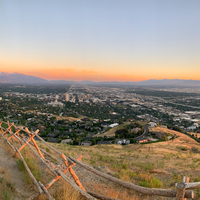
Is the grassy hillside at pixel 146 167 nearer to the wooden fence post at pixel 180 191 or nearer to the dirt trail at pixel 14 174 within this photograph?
the wooden fence post at pixel 180 191

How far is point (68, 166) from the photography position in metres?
Answer: 3.87

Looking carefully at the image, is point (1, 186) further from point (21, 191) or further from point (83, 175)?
point (83, 175)

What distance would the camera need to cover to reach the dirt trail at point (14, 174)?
3.71 metres

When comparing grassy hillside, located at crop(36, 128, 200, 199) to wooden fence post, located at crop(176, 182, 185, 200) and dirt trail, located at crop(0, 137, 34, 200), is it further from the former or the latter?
dirt trail, located at crop(0, 137, 34, 200)

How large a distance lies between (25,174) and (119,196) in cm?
325

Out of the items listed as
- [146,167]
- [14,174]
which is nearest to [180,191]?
[14,174]

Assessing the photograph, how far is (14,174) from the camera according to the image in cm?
482

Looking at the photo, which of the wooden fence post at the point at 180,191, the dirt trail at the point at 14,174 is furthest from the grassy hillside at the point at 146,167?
the dirt trail at the point at 14,174

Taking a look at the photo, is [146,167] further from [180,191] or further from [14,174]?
[14,174]

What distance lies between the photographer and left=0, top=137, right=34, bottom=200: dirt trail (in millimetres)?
3715

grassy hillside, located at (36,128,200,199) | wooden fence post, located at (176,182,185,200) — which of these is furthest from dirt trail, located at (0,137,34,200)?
wooden fence post, located at (176,182,185,200)

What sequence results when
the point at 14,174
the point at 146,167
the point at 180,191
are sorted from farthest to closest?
the point at 146,167 → the point at 14,174 → the point at 180,191

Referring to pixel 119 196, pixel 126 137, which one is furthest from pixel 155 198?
pixel 126 137

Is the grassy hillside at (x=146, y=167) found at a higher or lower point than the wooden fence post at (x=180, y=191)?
lower
